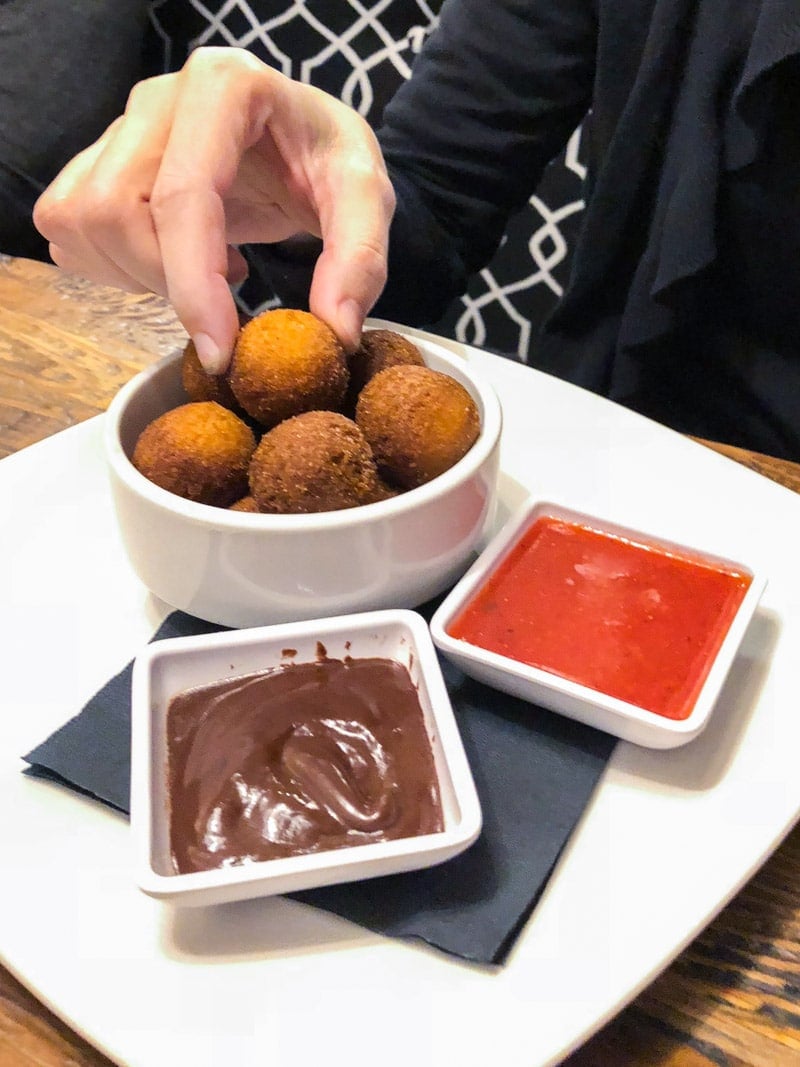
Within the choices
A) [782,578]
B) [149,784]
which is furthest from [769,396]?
[149,784]

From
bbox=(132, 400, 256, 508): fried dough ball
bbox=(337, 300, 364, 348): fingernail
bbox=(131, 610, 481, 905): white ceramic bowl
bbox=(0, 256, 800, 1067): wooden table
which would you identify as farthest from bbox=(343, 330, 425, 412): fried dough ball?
bbox=(0, 256, 800, 1067): wooden table

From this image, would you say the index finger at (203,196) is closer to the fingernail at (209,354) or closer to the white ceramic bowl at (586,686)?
the fingernail at (209,354)

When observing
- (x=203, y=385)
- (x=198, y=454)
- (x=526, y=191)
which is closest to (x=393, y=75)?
(x=526, y=191)

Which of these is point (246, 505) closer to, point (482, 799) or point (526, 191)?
point (482, 799)

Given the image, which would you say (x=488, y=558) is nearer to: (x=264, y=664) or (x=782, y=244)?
(x=264, y=664)

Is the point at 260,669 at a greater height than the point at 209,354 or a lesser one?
lesser

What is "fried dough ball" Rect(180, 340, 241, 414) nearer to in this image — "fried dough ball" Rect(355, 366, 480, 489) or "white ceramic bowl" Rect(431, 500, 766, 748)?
"fried dough ball" Rect(355, 366, 480, 489)

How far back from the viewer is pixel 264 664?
67 cm

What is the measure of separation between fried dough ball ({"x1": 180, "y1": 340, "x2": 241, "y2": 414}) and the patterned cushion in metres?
1.27

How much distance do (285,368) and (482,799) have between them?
371mm

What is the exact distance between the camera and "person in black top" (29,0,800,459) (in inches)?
33.1

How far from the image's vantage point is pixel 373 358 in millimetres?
822

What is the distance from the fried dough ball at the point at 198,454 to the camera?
2.33ft

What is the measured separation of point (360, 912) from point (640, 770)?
0.22 metres
